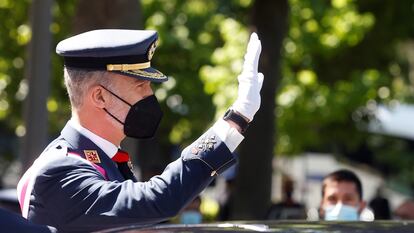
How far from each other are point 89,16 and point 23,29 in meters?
6.95

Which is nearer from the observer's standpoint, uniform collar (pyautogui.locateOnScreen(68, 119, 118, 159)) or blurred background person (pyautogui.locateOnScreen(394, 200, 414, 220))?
uniform collar (pyautogui.locateOnScreen(68, 119, 118, 159))

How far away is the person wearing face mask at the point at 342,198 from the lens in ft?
23.7

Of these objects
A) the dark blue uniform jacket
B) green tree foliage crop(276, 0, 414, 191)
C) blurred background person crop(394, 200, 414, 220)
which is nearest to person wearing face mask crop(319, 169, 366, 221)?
blurred background person crop(394, 200, 414, 220)

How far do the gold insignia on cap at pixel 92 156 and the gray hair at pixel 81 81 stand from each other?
15 centimetres

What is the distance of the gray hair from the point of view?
3637mm

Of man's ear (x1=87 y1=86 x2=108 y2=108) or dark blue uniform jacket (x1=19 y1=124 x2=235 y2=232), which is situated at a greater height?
man's ear (x1=87 y1=86 x2=108 y2=108)

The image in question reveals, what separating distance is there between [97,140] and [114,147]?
0.07 m

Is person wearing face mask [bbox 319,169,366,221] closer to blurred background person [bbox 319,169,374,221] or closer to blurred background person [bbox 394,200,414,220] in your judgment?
blurred background person [bbox 319,169,374,221]

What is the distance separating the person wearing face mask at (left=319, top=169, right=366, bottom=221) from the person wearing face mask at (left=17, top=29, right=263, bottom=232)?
11.5 feet

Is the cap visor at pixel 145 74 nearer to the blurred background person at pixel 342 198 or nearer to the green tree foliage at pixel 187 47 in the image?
the blurred background person at pixel 342 198

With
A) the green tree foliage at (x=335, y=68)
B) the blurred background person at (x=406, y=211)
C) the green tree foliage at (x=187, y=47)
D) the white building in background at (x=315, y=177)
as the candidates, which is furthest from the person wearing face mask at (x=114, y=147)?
the white building in background at (x=315, y=177)

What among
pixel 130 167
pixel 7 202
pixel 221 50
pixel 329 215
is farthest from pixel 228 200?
pixel 130 167

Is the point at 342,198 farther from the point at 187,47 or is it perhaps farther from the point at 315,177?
the point at 315,177

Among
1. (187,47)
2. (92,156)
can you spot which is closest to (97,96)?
(92,156)
